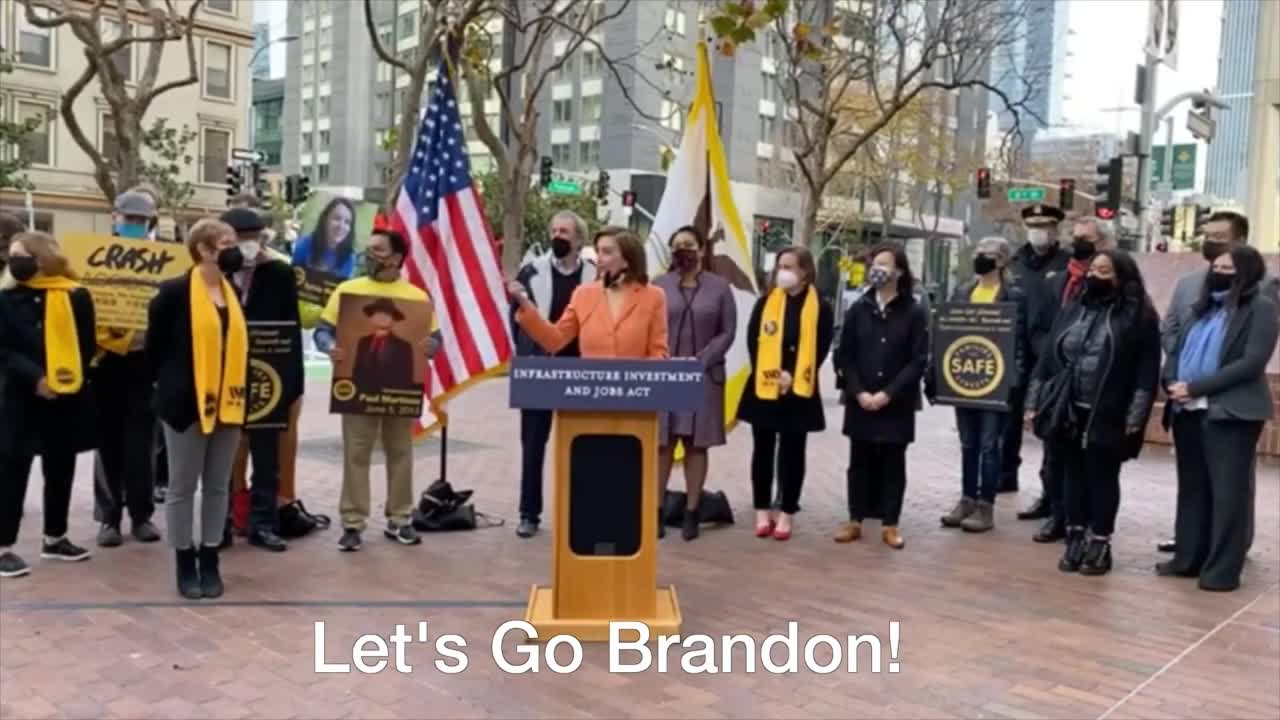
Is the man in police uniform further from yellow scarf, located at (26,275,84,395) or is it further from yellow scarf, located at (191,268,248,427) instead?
yellow scarf, located at (26,275,84,395)

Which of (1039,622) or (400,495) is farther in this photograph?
(400,495)

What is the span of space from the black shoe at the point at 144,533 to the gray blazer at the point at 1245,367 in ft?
19.6

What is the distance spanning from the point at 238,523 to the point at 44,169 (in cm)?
4234

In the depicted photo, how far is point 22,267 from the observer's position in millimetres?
6309

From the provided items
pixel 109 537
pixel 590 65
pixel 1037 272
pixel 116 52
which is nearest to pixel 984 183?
pixel 116 52

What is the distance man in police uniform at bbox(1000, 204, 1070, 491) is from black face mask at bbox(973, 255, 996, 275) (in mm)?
335

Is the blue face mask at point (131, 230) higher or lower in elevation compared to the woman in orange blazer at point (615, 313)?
higher

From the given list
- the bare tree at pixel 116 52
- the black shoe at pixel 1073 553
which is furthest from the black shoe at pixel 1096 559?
the bare tree at pixel 116 52

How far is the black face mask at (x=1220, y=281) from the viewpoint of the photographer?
6670mm

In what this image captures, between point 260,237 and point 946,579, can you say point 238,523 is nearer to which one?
point 260,237

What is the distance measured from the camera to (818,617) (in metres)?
5.98

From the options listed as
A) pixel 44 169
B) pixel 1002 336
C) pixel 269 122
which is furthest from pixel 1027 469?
Answer: pixel 269 122

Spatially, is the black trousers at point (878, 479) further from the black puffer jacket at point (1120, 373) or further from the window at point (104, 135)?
the window at point (104, 135)
